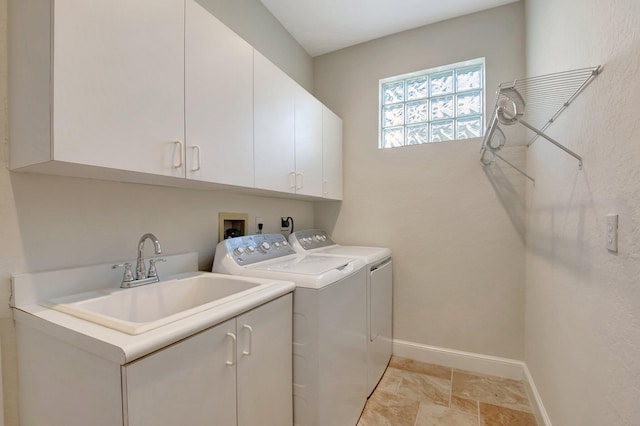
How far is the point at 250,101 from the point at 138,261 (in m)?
0.94

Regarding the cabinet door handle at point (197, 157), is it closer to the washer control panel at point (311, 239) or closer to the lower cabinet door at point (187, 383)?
the lower cabinet door at point (187, 383)

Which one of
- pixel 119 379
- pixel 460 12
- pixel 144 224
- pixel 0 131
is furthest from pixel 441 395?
pixel 460 12

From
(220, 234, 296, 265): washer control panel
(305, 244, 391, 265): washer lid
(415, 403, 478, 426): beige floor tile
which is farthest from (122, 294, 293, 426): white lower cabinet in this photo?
(415, 403, 478, 426): beige floor tile

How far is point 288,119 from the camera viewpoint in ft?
5.93

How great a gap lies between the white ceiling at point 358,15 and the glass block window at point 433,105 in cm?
39

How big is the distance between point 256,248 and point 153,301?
0.65 meters

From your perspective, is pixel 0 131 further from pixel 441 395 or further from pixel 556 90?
pixel 441 395

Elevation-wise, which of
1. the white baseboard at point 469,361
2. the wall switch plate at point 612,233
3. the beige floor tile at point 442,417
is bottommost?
the beige floor tile at point 442,417

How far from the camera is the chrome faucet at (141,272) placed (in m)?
1.17

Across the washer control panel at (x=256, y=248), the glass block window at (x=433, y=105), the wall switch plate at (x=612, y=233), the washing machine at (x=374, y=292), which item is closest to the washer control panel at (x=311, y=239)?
the washing machine at (x=374, y=292)

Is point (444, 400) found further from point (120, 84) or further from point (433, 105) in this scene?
point (120, 84)

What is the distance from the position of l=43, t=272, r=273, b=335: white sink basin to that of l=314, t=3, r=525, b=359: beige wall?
4.99 ft

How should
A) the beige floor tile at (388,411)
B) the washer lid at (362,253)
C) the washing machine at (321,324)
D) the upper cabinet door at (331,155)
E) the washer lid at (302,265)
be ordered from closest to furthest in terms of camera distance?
the washing machine at (321,324) < the washer lid at (302,265) < the beige floor tile at (388,411) < the washer lid at (362,253) < the upper cabinet door at (331,155)

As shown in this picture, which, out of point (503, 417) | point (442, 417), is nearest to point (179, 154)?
point (442, 417)
